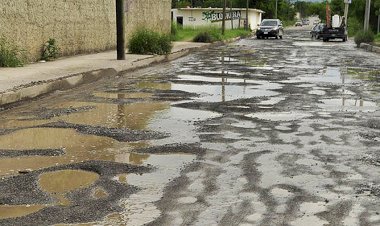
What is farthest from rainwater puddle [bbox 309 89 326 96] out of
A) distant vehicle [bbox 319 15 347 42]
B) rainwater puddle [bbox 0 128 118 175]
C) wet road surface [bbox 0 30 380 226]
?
distant vehicle [bbox 319 15 347 42]

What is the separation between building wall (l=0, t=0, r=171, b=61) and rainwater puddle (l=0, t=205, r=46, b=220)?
1160 centimetres

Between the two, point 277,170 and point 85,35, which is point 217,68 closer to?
point 85,35

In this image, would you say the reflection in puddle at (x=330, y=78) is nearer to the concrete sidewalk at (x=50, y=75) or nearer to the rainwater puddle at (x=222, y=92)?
the rainwater puddle at (x=222, y=92)

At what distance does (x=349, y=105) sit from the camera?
10406 mm

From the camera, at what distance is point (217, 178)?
5.58 m

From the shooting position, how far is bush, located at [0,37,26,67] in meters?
14.8

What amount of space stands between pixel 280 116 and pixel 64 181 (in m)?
4.62

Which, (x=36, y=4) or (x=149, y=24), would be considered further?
(x=149, y=24)

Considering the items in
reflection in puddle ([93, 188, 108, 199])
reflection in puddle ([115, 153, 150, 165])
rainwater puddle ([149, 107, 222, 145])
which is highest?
reflection in puddle ([93, 188, 108, 199])

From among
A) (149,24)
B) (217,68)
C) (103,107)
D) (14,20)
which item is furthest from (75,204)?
(149,24)

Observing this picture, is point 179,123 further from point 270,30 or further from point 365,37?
point 270,30

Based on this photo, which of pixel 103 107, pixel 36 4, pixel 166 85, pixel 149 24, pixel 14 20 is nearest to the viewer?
pixel 103 107

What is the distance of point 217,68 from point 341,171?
1245 centimetres

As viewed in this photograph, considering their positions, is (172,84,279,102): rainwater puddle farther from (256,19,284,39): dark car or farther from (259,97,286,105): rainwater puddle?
(256,19,284,39): dark car
